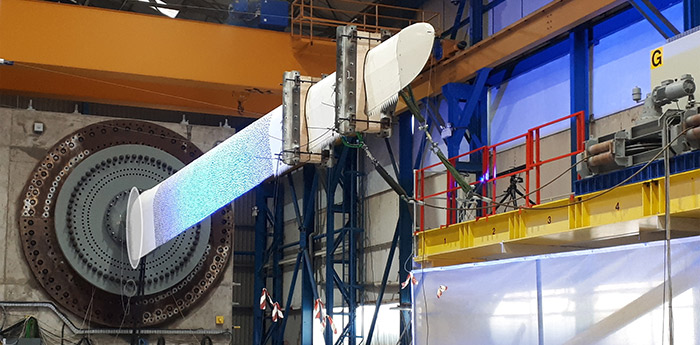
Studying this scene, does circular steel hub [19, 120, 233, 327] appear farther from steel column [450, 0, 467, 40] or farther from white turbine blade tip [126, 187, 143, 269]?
steel column [450, 0, 467, 40]

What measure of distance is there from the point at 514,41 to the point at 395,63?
25.9 feet

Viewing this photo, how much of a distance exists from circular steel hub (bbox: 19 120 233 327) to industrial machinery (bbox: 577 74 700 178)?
9.11 metres

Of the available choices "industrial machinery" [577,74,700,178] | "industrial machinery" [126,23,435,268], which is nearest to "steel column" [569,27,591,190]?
"industrial machinery" [577,74,700,178]

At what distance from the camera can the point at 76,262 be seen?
614 inches

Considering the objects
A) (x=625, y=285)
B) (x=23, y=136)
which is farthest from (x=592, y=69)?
(x=23, y=136)

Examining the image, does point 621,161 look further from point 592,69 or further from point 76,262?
point 76,262

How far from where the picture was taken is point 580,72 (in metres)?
13.9

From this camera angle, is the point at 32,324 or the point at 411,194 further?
the point at 411,194

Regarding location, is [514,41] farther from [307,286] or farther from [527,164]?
[307,286]

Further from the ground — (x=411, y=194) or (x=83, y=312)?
(x=411, y=194)

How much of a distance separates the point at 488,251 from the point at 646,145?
383cm

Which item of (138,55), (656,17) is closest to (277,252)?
(138,55)

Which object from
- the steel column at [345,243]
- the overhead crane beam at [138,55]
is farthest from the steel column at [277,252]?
the overhead crane beam at [138,55]

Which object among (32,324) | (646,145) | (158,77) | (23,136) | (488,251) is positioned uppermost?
(158,77)
